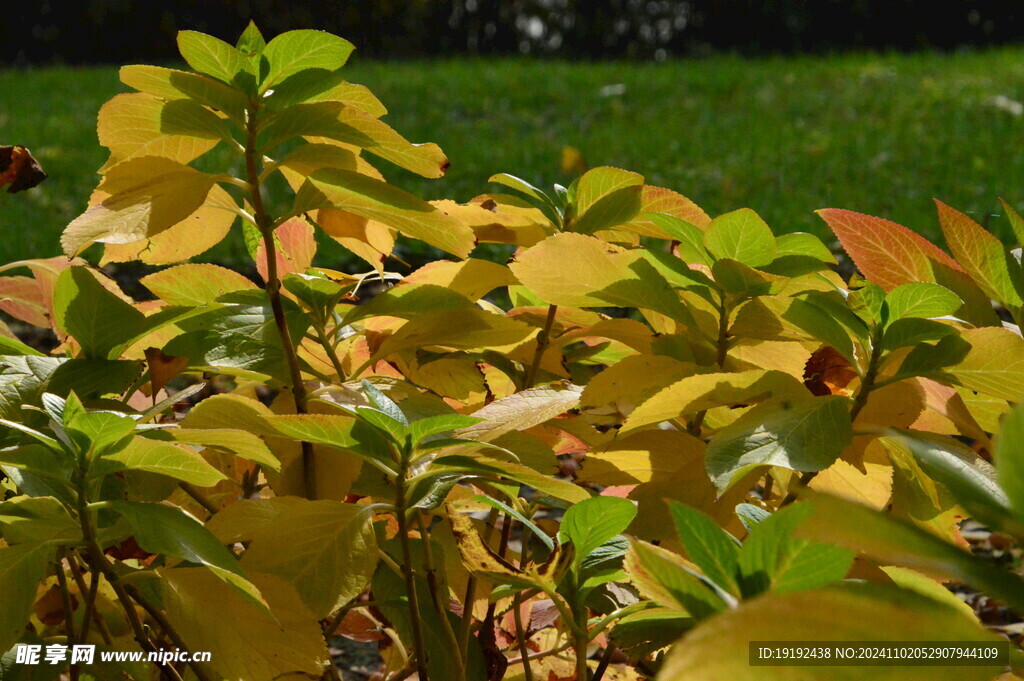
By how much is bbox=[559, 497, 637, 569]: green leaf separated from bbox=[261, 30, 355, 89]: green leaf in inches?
15.7

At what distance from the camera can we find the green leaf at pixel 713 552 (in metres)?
0.52

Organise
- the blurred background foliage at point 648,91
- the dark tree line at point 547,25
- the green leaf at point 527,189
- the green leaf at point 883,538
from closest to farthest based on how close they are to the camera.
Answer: the green leaf at point 883,538 < the green leaf at point 527,189 < the blurred background foliage at point 648,91 < the dark tree line at point 547,25

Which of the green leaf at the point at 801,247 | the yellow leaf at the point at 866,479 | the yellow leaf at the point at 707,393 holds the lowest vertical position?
the yellow leaf at the point at 866,479

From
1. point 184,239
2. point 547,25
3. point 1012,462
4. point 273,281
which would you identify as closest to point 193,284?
point 184,239

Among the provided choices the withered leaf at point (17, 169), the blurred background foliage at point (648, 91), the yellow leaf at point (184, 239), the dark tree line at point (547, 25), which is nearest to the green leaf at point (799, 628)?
the yellow leaf at point (184, 239)

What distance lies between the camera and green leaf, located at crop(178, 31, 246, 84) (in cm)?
78

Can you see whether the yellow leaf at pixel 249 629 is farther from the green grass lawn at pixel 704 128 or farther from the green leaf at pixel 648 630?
the green grass lawn at pixel 704 128

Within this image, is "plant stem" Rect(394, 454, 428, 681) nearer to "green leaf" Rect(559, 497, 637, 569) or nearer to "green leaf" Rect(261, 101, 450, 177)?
"green leaf" Rect(559, 497, 637, 569)

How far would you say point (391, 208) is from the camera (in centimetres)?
81

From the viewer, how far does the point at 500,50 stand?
1324 cm

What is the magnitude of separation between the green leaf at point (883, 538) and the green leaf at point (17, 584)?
1.77ft

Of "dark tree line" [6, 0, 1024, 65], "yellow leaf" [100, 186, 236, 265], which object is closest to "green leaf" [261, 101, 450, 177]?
"yellow leaf" [100, 186, 236, 265]

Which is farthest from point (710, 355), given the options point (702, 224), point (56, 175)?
point (56, 175)

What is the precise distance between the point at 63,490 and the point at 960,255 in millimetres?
708
